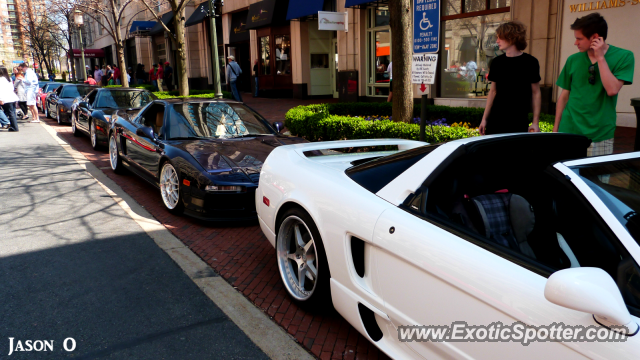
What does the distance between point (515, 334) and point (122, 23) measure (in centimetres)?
4927

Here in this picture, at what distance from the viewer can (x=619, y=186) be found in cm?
212

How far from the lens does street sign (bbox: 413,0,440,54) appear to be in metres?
5.36

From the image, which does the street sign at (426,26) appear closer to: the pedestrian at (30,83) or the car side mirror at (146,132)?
the car side mirror at (146,132)

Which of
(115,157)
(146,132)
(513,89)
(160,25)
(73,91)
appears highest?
(160,25)

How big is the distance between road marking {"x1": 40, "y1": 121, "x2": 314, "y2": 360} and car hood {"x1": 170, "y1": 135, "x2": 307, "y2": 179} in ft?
3.00

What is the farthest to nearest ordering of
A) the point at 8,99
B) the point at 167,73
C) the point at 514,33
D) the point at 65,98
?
the point at 167,73, the point at 65,98, the point at 8,99, the point at 514,33

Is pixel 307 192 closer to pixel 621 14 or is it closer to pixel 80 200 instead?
pixel 80 200

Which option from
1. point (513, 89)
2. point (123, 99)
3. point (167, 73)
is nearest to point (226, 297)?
point (513, 89)

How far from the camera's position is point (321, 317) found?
3.45 m

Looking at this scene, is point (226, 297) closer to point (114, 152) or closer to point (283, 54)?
point (114, 152)

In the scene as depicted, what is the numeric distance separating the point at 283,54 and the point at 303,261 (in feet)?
71.5

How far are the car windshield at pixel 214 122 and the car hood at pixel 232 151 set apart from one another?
0.72ft

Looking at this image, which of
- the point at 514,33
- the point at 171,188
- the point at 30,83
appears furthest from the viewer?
the point at 30,83

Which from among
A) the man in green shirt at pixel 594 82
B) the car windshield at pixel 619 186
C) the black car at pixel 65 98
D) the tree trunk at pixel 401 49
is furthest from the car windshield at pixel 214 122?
the black car at pixel 65 98
